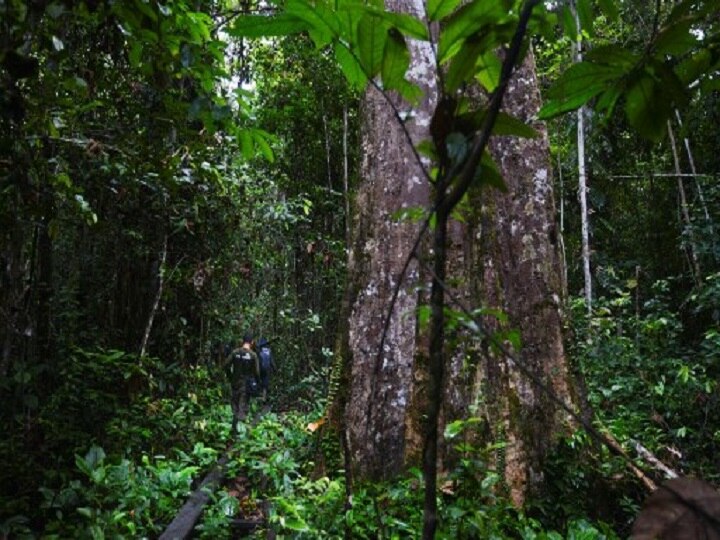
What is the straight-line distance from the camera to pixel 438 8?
102 centimetres

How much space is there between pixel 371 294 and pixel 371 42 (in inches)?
151

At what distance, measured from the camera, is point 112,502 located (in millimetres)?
3945

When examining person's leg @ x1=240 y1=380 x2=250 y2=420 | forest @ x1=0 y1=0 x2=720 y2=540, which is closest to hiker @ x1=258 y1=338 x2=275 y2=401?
forest @ x1=0 y1=0 x2=720 y2=540

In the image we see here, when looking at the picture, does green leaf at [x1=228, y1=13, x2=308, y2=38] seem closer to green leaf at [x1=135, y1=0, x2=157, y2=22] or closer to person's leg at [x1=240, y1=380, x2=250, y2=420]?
green leaf at [x1=135, y1=0, x2=157, y2=22]

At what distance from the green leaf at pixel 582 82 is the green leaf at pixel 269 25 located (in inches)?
19.9

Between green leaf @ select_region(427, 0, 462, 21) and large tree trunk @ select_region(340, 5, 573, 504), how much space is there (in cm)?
208

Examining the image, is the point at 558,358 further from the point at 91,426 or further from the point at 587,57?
the point at 91,426

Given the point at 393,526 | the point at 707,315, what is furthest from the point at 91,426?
the point at 707,315

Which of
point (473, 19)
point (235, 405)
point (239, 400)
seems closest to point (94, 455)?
point (473, 19)

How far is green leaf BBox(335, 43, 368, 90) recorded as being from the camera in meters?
1.09

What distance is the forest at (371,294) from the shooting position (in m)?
1.07

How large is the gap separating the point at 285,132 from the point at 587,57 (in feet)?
43.2

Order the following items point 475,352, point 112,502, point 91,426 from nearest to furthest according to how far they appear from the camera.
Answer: point 475,352 < point 112,502 < point 91,426

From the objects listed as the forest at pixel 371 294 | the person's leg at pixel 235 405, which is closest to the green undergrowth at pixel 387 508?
the forest at pixel 371 294
